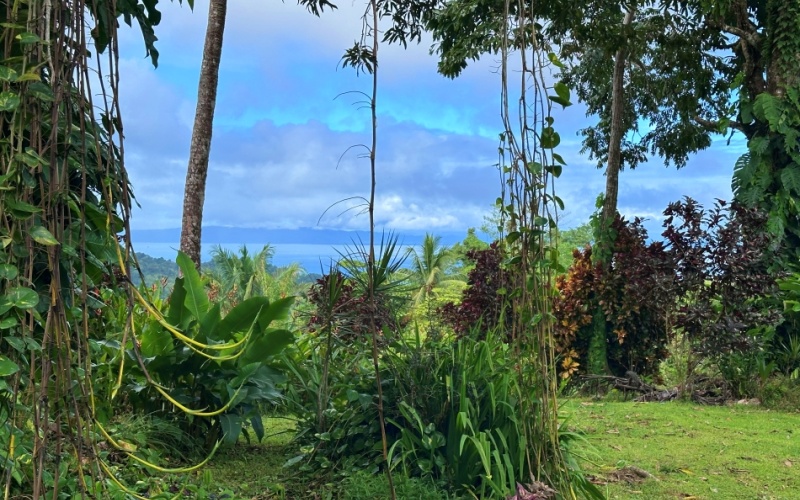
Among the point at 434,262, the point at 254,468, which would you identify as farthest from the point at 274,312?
the point at 434,262

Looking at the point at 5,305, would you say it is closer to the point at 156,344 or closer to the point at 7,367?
the point at 7,367

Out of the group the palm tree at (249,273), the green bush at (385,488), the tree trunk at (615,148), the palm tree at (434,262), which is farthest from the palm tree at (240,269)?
the green bush at (385,488)

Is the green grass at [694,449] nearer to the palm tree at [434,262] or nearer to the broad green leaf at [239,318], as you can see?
the broad green leaf at [239,318]

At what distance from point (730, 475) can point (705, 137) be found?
33.4ft

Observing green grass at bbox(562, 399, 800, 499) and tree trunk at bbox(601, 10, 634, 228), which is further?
tree trunk at bbox(601, 10, 634, 228)

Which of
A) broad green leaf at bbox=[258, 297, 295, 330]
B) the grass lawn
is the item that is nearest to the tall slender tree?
the grass lawn

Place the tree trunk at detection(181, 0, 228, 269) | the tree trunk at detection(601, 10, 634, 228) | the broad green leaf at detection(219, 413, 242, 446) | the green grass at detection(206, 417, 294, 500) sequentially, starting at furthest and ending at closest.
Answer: the tree trunk at detection(601, 10, 634, 228) → the tree trunk at detection(181, 0, 228, 269) → the broad green leaf at detection(219, 413, 242, 446) → the green grass at detection(206, 417, 294, 500)

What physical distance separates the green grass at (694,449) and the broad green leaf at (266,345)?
203 centimetres

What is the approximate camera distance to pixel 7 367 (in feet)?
6.85

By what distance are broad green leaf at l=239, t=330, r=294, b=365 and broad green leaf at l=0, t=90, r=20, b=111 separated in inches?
99.8

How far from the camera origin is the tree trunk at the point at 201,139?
23.5 ft

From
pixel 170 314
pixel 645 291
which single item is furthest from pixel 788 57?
pixel 170 314

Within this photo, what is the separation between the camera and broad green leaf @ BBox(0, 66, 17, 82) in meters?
2.01

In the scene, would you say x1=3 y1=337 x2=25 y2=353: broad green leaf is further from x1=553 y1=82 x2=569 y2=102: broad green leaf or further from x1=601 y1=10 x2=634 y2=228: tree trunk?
x1=601 y1=10 x2=634 y2=228: tree trunk
